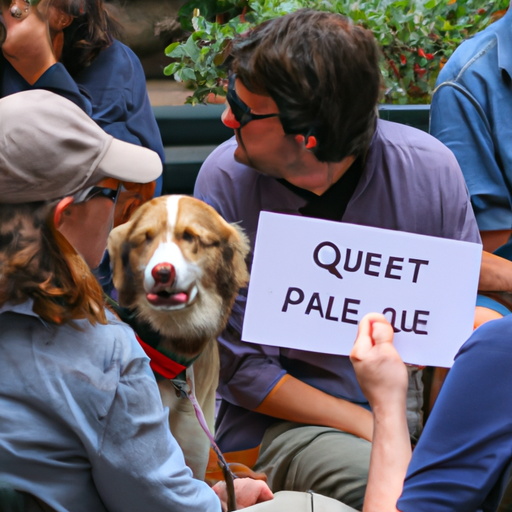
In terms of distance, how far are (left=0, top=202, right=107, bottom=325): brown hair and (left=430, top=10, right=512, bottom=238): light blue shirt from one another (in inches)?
38.4

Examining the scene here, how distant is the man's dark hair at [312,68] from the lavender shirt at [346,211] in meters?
0.13

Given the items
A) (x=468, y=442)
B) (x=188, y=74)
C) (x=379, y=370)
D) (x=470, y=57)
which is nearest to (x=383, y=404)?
(x=379, y=370)

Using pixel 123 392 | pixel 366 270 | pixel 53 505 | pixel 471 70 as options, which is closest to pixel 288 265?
pixel 366 270

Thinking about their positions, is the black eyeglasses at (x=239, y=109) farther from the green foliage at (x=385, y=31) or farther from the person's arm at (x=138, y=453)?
the person's arm at (x=138, y=453)

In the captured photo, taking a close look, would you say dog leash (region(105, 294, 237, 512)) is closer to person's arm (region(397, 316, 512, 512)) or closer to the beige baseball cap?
the beige baseball cap

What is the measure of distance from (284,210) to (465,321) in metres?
0.39

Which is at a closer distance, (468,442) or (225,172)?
(468,442)

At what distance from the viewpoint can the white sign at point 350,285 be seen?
49.0 inches

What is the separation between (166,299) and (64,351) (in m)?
0.17

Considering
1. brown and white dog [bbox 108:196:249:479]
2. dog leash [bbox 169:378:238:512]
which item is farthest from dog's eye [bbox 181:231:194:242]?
dog leash [bbox 169:378:238:512]

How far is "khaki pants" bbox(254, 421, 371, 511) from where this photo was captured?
1307mm

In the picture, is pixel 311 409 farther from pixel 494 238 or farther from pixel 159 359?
pixel 494 238

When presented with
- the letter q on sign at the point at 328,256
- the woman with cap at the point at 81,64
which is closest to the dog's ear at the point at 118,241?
the woman with cap at the point at 81,64

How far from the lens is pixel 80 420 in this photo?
103cm
